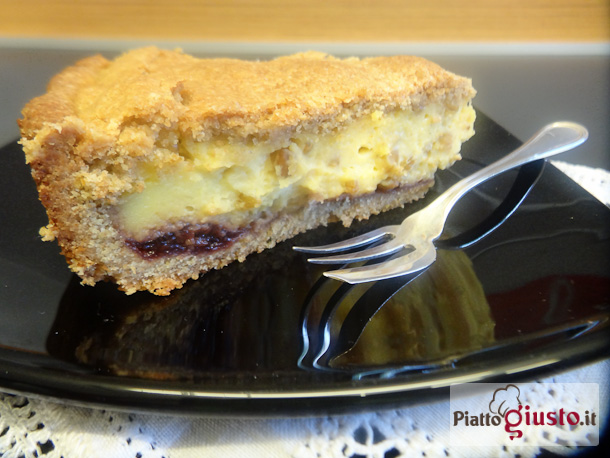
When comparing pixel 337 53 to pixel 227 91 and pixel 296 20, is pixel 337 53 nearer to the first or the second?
pixel 296 20

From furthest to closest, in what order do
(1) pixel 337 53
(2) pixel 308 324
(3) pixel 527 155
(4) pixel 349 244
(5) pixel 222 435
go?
(1) pixel 337 53
(3) pixel 527 155
(4) pixel 349 244
(2) pixel 308 324
(5) pixel 222 435

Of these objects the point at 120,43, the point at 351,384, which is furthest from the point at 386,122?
the point at 120,43

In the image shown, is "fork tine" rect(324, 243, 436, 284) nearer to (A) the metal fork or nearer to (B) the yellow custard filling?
(A) the metal fork

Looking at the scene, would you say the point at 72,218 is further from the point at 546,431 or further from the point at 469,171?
the point at 469,171

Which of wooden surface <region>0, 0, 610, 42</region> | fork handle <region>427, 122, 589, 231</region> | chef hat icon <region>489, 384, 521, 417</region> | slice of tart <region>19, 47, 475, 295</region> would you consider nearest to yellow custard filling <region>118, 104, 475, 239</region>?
slice of tart <region>19, 47, 475, 295</region>

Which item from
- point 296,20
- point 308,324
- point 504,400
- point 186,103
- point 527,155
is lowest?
point 504,400

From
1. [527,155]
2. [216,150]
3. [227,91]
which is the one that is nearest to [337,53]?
[527,155]
